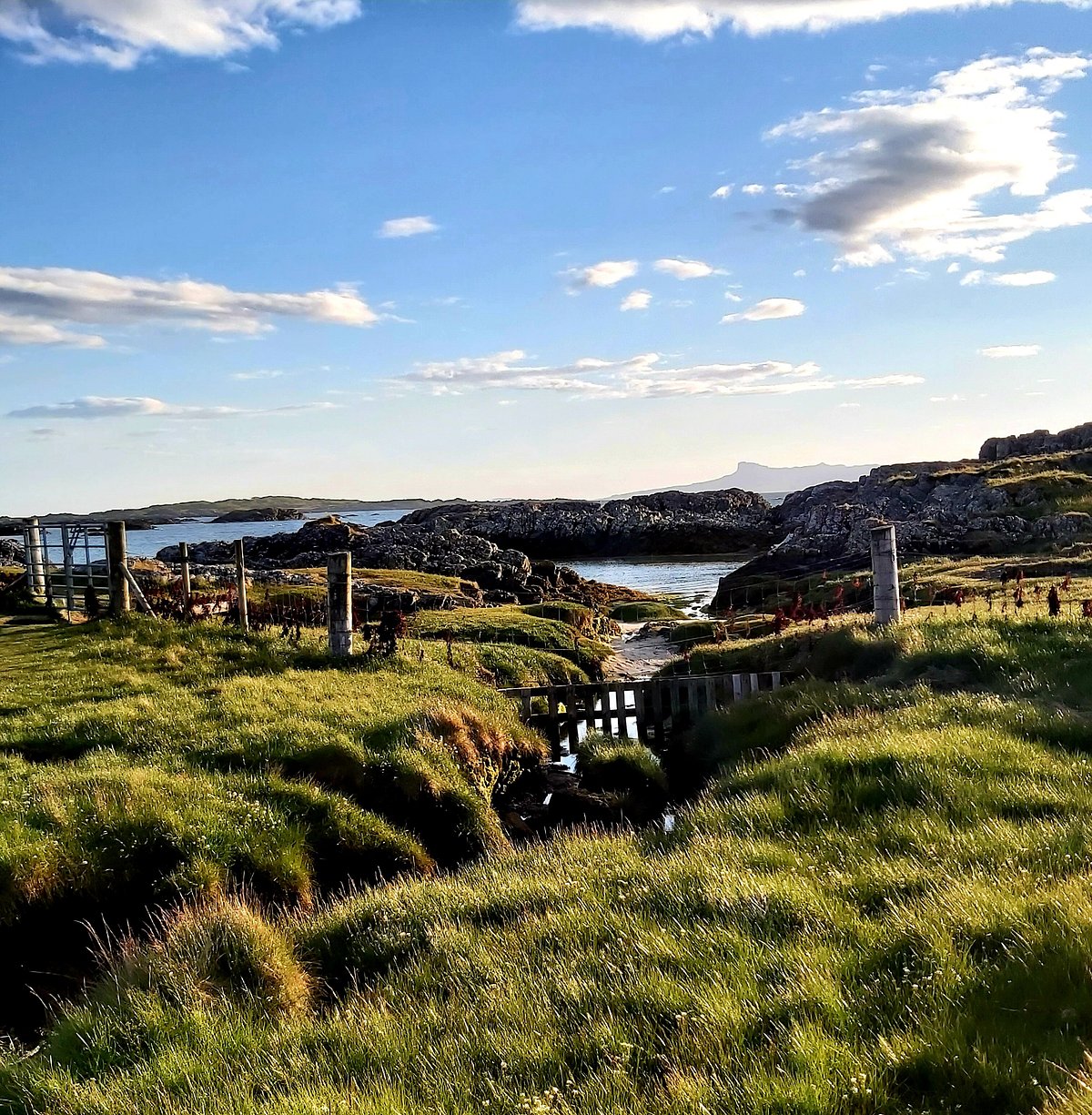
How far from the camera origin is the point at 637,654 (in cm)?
3231

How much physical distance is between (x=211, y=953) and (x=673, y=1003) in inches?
167

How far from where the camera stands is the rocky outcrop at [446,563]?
1716 inches

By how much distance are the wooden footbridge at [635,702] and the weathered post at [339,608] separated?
3680 millimetres

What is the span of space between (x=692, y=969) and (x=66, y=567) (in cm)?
2114

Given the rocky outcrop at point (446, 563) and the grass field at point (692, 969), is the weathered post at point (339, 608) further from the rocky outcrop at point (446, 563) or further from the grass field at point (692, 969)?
the rocky outcrop at point (446, 563)

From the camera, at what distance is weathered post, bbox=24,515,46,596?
23.3 meters

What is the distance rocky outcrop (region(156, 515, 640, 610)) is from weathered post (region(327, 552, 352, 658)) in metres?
14.1

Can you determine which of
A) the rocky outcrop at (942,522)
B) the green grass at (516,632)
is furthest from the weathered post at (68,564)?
the rocky outcrop at (942,522)

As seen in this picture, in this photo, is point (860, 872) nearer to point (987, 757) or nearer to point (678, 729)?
point (987, 757)

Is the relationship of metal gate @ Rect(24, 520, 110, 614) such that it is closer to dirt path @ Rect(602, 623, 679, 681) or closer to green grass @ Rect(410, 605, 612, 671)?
green grass @ Rect(410, 605, 612, 671)

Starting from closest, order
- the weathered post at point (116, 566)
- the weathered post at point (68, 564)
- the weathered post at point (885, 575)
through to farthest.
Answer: the weathered post at point (885, 575) → the weathered post at point (116, 566) → the weathered post at point (68, 564)

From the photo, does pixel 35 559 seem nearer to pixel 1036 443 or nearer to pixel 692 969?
pixel 692 969

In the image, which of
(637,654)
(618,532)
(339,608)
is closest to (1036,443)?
(618,532)

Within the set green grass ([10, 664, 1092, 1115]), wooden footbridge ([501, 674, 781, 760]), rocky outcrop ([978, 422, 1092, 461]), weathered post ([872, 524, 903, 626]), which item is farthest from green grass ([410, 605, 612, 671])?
rocky outcrop ([978, 422, 1092, 461])
